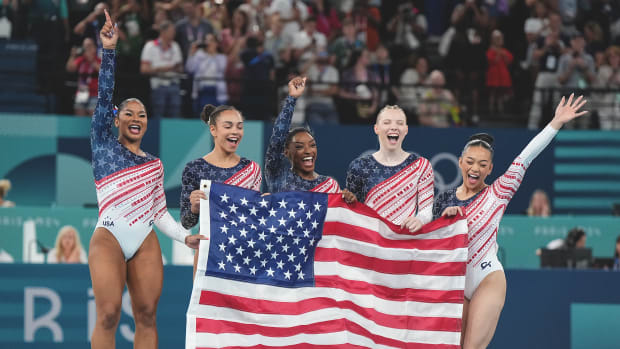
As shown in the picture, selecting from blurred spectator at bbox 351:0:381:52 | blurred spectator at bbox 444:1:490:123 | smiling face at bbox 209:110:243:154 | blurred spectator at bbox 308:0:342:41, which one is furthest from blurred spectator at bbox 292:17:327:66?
smiling face at bbox 209:110:243:154

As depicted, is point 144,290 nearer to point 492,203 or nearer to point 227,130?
point 227,130

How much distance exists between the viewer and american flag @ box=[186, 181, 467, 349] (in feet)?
23.0

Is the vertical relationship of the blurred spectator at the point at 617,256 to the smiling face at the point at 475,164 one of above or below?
below

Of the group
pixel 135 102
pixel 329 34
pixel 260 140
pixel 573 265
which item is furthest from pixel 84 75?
pixel 573 265

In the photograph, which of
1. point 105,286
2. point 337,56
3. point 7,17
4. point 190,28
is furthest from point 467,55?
point 105,286

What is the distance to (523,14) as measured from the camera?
50.9 feet

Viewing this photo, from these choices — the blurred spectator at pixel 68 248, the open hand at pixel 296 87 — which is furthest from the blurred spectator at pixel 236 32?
the open hand at pixel 296 87

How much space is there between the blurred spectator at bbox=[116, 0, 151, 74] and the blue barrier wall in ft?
13.5

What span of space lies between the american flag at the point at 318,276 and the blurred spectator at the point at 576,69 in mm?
7443

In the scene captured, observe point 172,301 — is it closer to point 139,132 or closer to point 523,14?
point 139,132

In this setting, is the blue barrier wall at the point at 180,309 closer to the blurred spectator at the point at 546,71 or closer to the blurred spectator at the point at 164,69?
the blurred spectator at the point at 164,69

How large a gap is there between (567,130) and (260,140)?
427 cm

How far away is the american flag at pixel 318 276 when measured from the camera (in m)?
7.01

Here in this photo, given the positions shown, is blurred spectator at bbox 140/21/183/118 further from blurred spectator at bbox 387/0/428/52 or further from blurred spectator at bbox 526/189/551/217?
blurred spectator at bbox 526/189/551/217
